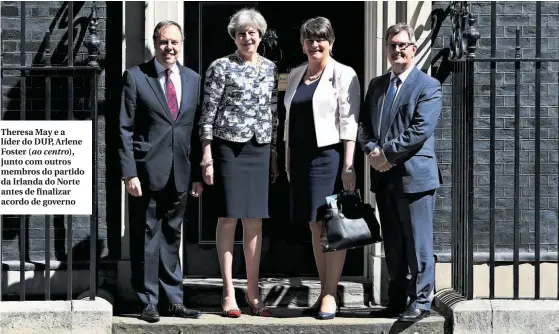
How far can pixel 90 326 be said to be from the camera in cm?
721

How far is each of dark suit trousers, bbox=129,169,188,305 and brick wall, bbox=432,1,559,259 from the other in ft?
6.55

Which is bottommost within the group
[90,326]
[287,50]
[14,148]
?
[90,326]

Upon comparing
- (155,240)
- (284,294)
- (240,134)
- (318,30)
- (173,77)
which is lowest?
→ (284,294)

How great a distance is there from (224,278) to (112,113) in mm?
1560

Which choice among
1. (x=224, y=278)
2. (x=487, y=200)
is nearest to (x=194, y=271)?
(x=224, y=278)

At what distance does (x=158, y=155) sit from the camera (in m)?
7.25

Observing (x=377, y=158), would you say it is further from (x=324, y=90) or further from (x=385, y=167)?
(x=324, y=90)

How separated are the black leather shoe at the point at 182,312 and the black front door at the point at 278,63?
96 centimetres

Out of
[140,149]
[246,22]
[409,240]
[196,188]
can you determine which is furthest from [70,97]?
[409,240]

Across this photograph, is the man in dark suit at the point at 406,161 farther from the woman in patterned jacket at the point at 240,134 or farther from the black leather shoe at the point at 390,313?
the woman in patterned jacket at the point at 240,134

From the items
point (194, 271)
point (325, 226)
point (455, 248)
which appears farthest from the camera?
point (194, 271)

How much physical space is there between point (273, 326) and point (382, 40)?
89.8 inches

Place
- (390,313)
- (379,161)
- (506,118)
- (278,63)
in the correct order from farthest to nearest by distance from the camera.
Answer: (278,63), (506,118), (390,313), (379,161)

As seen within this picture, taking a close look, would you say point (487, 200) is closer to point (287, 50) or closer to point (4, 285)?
point (287, 50)
